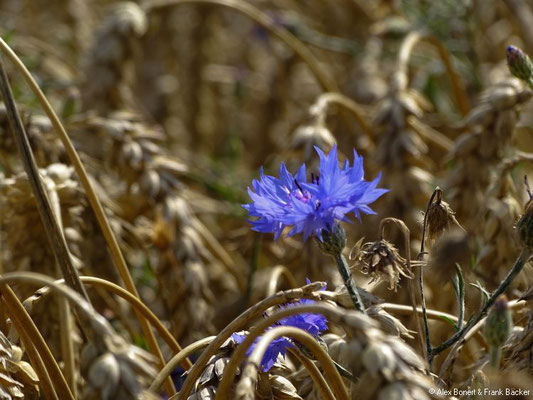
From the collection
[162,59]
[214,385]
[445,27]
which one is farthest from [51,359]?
[162,59]

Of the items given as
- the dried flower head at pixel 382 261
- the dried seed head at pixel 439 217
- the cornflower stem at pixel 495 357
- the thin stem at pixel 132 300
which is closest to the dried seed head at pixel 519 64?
the dried seed head at pixel 439 217

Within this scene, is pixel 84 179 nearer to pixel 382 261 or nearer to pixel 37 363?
pixel 37 363

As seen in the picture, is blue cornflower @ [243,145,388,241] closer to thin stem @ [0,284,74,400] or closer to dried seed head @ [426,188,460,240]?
dried seed head @ [426,188,460,240]

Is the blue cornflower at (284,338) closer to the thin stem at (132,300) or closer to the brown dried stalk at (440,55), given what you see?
the thin stem at (132,300)

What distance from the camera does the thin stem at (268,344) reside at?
2.84 ft

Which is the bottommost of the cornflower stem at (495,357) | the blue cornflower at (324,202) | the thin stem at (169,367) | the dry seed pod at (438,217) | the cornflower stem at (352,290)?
the thin stem at (169,367)

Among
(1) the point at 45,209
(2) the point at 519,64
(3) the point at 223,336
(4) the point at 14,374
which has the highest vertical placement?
(2) the point at 519,64

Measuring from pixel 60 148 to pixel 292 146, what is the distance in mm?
610

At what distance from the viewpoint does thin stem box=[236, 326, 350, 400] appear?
0.86 metres

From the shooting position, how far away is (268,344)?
3.15 ft

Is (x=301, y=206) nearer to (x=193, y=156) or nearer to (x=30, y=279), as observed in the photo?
(x=30, y=279)

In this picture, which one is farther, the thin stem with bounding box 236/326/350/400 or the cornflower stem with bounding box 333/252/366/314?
the cornflower stem with bounding box 333/252/366/314

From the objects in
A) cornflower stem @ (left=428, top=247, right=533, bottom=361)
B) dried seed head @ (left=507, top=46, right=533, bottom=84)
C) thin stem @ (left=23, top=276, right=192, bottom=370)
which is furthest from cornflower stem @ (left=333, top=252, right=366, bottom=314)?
dried seed head @ (left=507, top=46, right=533, bottom=84)

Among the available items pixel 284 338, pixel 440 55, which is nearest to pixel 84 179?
pixel 284 338
